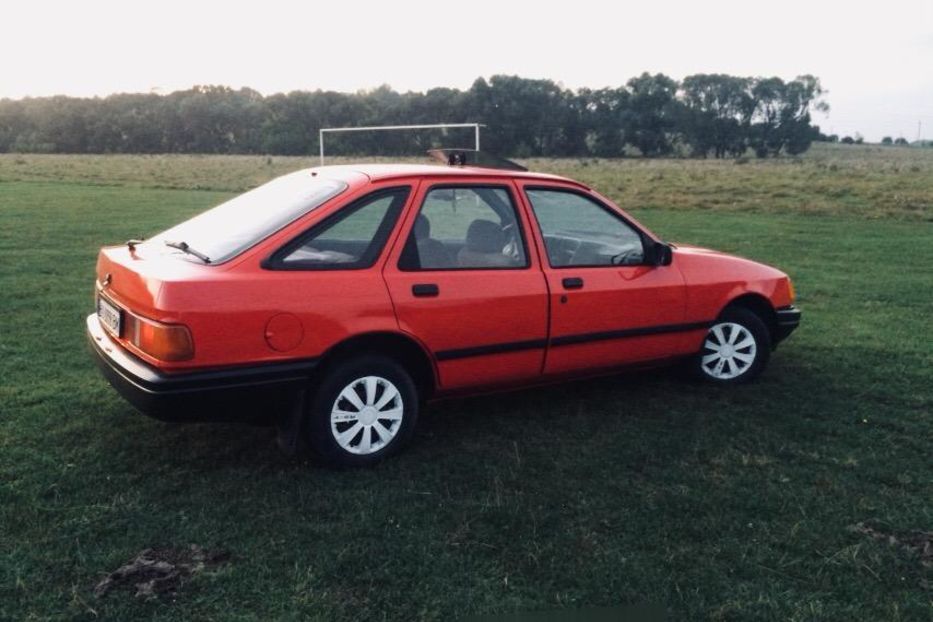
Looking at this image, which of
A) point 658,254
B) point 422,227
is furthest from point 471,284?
point 658,254

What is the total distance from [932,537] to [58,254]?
11361 millimetres

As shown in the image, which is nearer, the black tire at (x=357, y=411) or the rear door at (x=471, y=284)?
the black tire at (x=357, y=411)

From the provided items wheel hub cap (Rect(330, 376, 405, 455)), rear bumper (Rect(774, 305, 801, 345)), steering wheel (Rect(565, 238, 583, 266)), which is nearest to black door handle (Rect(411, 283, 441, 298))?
wheel hub cap (Rect(330, 376, 405, 455))

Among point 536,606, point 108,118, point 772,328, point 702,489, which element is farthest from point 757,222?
point 108,118

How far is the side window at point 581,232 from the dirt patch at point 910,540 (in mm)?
2128

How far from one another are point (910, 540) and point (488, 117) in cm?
5417

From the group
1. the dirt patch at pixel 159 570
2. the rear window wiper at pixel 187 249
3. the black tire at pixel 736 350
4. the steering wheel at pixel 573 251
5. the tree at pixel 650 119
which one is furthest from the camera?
the tree at pixel 650 119

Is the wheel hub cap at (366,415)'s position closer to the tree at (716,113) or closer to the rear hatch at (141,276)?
the rear hatch at (141,276)

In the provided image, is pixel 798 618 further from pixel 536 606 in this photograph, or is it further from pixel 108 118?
pixel 108 118

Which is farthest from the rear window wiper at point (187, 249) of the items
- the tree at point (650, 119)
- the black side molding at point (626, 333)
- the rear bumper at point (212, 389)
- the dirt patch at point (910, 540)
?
the tree at point (650, 119)

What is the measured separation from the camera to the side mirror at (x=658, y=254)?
5.20 m

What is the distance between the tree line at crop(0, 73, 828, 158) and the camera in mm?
57062

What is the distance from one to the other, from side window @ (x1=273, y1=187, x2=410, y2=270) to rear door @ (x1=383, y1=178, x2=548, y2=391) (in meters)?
0.10

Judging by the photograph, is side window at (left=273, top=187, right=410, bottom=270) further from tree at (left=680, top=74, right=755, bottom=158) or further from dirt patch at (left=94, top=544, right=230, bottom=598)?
tree at (left=680, top=74, right=755, bottom=158)
